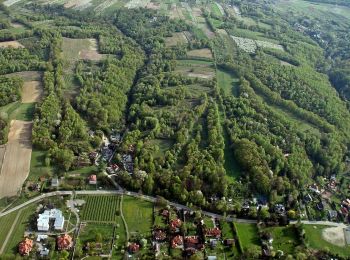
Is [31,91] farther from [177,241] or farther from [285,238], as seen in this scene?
[285,238]

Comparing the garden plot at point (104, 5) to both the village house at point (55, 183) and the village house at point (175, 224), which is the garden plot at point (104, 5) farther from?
the village house at point (175, 224)

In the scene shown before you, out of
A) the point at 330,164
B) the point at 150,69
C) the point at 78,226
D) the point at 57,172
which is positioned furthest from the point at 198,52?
the point at 78,226

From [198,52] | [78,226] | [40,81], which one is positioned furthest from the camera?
[198,52]

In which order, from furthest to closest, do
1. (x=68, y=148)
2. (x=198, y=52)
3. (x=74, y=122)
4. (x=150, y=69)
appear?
(x=198, y=52) → (x=150, y=69) → (x=74, y=122) → (x=68, y=148)

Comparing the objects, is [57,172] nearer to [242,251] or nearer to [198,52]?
[242,251]

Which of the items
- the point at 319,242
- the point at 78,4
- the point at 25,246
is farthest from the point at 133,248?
the point at 78,4
